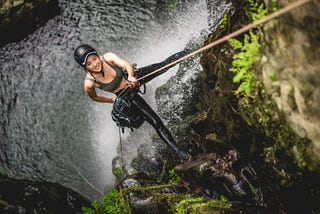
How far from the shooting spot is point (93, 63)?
Result: 228 inches

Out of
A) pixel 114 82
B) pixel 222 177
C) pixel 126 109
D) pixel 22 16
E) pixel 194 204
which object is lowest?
pixel 194 204

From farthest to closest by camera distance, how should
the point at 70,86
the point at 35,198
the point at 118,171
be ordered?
the point at 70,86, the point at 118,171, the point at 35,198

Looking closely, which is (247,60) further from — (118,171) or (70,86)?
(70,86)

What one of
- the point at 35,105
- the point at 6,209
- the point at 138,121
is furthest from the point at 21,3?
the point at 6,209

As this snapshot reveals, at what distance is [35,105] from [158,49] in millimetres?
4530

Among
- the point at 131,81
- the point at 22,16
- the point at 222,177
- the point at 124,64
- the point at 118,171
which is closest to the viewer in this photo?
the point at 222,177

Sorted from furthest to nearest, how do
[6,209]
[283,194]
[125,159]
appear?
[125,159], [6,209], [283,194]

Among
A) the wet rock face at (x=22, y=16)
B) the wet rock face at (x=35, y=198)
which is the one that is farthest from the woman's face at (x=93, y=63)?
the wet rock face at (x=22, y=16)

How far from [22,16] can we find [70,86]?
122 inches

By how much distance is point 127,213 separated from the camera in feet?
19.6

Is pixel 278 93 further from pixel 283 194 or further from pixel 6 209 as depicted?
pixel 6 209

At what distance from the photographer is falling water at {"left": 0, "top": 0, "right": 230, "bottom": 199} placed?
977 cm

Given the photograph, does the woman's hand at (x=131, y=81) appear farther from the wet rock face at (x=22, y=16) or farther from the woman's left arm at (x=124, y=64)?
the wet rock face at (x=22, y=16)

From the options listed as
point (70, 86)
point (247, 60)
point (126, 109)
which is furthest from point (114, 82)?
point (70, 86)
